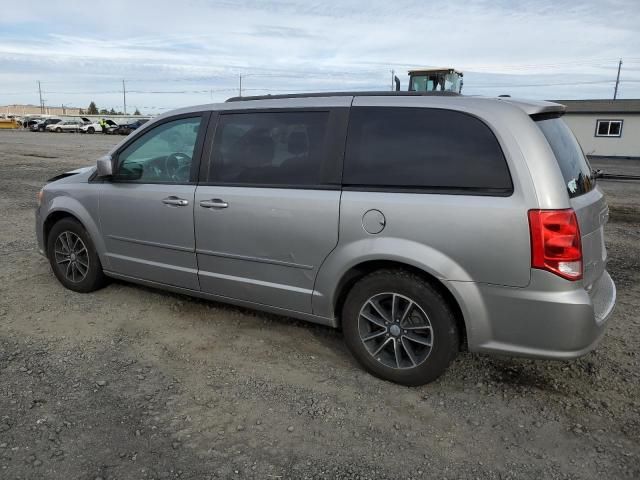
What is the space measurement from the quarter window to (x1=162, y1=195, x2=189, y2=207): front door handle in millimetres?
32501

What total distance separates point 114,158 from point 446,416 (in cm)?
339

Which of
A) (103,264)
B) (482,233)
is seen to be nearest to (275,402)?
(482,233)

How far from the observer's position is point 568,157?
10.7ft

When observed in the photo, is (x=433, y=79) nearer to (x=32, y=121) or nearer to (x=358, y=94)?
(x=358, y=94)

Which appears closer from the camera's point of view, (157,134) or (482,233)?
(482,233)

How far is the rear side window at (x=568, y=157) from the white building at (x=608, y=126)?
98.9 feet

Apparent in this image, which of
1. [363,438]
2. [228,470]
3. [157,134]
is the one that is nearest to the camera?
[228,470]

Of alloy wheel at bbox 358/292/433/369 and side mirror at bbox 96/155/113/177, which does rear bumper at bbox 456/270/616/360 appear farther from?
side mirror at bbox 96/155/113/177

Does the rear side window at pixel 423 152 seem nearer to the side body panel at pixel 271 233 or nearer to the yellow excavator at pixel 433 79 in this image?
the side body panel at pixel 271 233

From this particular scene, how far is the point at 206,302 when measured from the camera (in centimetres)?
485

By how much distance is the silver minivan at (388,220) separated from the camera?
2.96 m

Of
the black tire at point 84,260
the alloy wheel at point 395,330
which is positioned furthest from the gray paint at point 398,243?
the black tire at point 84,260

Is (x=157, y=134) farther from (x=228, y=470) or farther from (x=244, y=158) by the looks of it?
(x=228, y=470)

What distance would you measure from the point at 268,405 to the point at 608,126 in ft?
109
